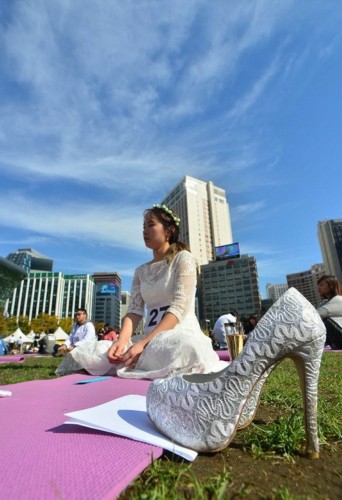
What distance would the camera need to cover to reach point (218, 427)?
105 cm

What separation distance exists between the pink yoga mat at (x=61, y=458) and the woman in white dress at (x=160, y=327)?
1.04 meters

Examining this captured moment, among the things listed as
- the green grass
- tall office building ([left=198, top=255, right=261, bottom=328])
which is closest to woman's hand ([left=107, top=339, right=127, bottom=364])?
the green grass

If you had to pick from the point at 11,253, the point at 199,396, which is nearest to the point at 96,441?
the point at 199,396

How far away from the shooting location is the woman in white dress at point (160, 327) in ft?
8.35

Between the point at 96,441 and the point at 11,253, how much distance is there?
12810 centimetres

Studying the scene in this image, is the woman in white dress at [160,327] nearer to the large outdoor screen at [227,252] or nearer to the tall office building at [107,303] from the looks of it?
the large outdoor screen at [227,252]

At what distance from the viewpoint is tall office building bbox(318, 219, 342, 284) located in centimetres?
8806

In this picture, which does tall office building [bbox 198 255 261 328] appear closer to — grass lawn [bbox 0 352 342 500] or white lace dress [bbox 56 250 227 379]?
white lace dress [bbox 56 250 227 379]

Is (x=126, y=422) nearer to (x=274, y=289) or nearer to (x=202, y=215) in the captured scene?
(x=202, y=215)

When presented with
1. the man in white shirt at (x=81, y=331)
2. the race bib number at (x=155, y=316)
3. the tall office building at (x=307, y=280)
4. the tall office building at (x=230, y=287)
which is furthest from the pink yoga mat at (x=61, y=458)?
the tall office building at (x=307, y=280)

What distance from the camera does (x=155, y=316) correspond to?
3.19 m

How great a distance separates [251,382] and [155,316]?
85.8 inches

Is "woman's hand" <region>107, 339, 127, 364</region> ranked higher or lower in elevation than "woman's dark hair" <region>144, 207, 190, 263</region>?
lower

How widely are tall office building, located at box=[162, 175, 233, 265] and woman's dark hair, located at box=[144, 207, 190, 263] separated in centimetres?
9664
